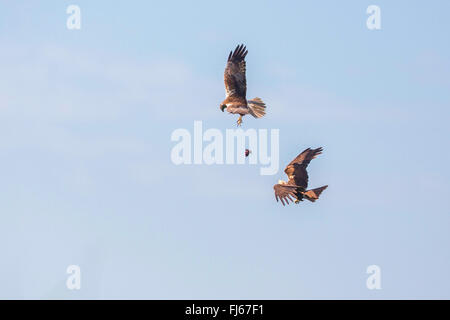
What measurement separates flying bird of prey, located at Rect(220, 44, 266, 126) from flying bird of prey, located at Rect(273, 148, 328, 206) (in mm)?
3138

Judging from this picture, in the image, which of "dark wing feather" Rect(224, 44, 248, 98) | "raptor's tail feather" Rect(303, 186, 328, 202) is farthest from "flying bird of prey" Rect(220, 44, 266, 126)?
"raptor's tail feather" Rect(303, 186, 328, 202)

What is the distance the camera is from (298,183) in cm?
6216

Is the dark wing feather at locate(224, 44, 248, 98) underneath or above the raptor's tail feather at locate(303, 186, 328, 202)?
above

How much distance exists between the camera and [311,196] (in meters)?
61.7

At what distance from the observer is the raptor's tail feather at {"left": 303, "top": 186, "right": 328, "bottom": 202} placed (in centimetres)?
6161

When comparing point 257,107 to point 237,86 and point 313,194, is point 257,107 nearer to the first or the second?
point 237,86

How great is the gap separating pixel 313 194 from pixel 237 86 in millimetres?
6969

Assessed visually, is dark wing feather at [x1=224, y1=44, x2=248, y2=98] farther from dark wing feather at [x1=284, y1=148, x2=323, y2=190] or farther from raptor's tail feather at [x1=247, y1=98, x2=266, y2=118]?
dark wing feather at [x1=284, y1=148, x2=323, y2=190]

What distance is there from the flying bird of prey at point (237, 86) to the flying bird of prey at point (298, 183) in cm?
314
